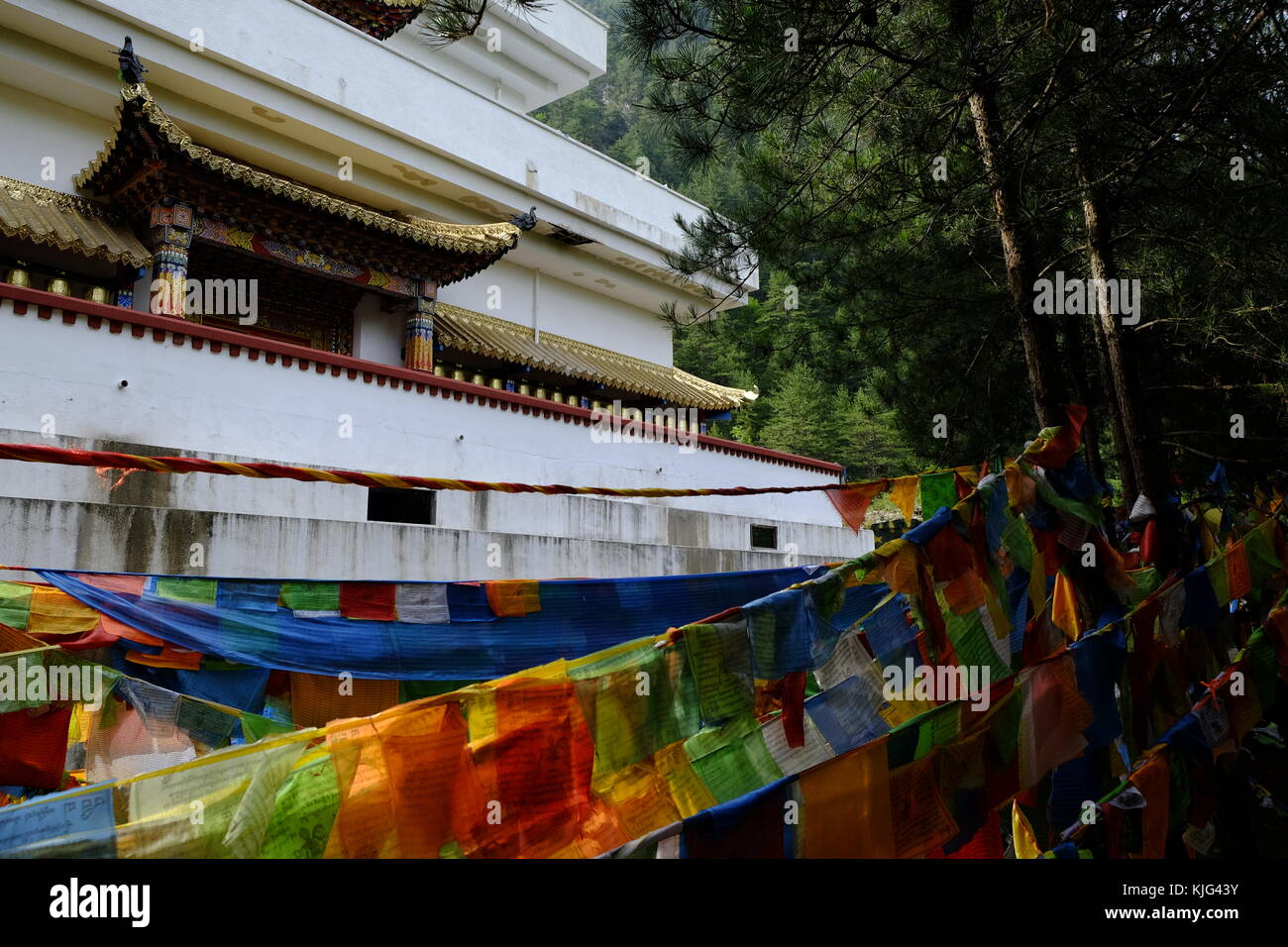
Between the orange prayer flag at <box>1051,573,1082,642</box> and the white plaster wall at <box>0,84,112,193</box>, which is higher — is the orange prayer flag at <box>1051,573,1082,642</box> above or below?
below

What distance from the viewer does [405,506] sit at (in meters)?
9.62

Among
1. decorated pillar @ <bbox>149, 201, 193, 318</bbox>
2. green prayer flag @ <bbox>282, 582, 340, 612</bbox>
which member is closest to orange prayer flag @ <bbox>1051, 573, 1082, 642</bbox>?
green prayer flag @ <bbox>282, 582, 340, 612</bbox>

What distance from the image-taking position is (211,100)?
12.2 meters

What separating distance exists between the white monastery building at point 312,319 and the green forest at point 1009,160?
1387mm

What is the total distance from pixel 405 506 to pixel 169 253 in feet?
14.0

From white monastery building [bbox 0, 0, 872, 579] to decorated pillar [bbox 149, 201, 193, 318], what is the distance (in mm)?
32

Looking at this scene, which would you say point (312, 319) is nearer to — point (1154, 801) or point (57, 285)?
point (57, 285)

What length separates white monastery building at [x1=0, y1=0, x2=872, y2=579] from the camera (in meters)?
7.70

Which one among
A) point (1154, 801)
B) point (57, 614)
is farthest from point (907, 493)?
point (57, 614)

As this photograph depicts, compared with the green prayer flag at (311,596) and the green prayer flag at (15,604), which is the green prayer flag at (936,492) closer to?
the green prayer flag at (311,596)

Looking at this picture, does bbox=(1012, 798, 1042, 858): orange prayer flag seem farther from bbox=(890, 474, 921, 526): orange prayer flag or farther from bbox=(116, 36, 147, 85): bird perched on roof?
bbox=(116, 36, 147, 85): bird perched on roof

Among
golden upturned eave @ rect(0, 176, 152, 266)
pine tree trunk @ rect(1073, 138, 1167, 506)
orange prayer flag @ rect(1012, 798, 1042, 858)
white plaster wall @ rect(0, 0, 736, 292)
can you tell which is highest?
white plaster wall @ rect(0, 0, 736, 292)

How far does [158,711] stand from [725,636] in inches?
110

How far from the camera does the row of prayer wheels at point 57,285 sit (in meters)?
10.2
